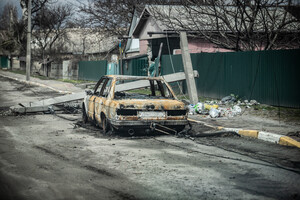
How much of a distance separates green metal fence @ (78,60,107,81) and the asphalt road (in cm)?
2555

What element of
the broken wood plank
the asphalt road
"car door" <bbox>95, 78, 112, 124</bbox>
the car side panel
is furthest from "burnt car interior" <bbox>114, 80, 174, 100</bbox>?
the broken wood plank

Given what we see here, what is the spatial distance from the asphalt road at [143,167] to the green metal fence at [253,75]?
511 centimetres

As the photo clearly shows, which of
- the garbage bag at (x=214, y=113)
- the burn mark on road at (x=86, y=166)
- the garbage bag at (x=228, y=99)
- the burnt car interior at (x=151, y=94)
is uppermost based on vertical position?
the burnt car interior at (x=151, y=94)

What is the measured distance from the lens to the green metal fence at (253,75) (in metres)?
13.9

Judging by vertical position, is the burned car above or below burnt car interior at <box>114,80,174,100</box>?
below

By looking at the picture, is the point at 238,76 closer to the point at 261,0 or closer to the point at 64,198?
the point at 261,0

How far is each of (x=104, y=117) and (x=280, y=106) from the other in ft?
23.4

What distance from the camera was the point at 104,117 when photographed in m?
9.62

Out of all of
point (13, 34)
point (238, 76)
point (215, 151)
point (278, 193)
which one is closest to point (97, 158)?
point (215, 151)

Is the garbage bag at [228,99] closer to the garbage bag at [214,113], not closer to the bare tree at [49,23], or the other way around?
the garbage bag at [214,113]

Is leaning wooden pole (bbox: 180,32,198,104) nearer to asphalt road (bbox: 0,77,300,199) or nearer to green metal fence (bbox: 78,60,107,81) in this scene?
asphalt road (bbox: 0,77,300,199)

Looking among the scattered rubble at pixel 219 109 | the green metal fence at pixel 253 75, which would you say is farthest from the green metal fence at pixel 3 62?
the scattered rubble at pixel 219 109

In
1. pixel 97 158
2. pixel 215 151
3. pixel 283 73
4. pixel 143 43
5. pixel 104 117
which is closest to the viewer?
pixel 97 158

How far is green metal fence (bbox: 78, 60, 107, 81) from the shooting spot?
35219 mm
